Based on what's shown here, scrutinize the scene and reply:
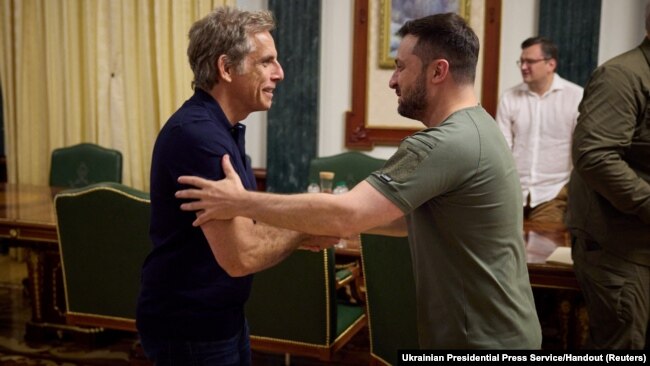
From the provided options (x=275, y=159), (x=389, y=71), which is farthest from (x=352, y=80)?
(x=275, y=159)

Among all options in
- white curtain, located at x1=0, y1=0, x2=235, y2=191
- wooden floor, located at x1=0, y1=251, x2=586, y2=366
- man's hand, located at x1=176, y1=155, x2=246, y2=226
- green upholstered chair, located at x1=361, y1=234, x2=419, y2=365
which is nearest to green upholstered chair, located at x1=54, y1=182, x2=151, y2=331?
wooden floor, located at x1=0, y1=251, x2=586, y2=366

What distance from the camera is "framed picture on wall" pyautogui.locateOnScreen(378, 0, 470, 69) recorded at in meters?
4.81

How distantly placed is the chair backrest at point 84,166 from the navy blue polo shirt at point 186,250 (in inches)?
121

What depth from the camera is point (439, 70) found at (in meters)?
1.59

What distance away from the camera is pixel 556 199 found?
174 inches

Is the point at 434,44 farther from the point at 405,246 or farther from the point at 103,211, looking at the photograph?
the point at 103,211

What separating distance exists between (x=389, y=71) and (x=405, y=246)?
9.54ft

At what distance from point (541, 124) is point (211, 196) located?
3380 millimetres

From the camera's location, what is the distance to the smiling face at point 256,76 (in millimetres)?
1712

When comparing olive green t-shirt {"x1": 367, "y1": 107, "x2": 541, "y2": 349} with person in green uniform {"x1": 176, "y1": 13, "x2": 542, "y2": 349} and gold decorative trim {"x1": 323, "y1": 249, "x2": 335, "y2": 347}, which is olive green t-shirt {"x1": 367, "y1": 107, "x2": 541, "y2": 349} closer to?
person in green uniform {"x1": 176, "y1": 13, "x2": 542, "y2": 349}

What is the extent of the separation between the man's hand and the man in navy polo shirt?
0.03 m

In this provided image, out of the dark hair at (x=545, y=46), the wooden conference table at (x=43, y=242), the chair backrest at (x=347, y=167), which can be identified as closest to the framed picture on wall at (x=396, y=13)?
the dark hair at (x=545, y=46)

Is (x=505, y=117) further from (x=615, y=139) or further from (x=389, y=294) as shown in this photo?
(x=389, y=294)

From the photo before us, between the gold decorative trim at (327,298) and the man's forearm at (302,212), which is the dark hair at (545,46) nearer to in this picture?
the gold decorative trim at (327,298)
